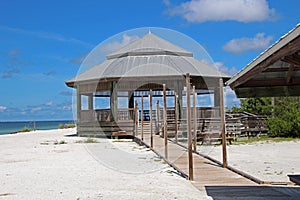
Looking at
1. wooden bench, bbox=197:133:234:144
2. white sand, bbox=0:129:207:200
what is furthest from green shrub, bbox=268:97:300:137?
white sand, bbox=0:129:207:200

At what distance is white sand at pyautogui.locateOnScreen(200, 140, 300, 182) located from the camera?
9.60 meters

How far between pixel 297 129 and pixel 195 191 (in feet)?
48.4

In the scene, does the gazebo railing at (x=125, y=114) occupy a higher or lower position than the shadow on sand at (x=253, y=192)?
higher

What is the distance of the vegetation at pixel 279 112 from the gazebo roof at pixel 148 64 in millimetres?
3584

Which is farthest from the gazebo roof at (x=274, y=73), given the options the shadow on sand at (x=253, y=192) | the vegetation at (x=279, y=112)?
the vegetation at (x=279, y=112)

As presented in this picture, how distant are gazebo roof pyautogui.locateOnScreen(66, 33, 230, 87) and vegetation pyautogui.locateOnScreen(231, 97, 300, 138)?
3.58 meters

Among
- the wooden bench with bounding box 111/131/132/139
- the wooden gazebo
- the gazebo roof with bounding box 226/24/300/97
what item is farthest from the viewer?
the wooden bench with bounding box 111/131/132/139

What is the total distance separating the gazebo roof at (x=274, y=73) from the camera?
4309 millimetres

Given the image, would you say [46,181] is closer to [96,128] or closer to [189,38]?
[189,38]

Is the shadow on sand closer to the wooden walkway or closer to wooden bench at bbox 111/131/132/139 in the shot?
the wooden walkway

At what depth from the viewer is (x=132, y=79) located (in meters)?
21.0

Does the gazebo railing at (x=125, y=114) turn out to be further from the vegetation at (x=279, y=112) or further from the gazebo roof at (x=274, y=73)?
the gazebo roof at (x=274, y=73)

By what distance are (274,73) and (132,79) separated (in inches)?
578

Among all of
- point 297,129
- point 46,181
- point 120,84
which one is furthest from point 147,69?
point 46,181
